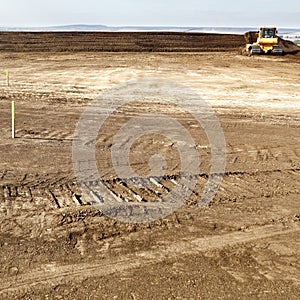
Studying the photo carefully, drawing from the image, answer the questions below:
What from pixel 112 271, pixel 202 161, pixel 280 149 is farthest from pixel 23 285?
pixel 280 149

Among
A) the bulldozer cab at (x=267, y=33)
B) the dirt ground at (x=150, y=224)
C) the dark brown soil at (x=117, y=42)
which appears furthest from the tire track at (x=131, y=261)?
the dark brown soil at (x=117, y=42)

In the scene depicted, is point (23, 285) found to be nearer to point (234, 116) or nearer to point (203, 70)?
point (234, 116)

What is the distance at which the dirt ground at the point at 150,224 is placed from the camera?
5.43 metres

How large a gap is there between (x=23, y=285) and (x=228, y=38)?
39.5 metres

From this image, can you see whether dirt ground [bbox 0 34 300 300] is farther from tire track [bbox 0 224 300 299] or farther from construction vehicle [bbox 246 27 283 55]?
construction vehicle [bbox 246 27 283 55]

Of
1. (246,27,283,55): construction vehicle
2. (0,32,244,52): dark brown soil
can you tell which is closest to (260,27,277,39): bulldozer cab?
(246,27,283,55): construction vehicle

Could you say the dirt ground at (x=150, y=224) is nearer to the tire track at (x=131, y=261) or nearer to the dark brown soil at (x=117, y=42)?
the tire track at (x=131, y=261)

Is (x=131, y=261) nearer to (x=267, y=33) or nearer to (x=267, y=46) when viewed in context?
(x=267, y=46)

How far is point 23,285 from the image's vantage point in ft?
17.3

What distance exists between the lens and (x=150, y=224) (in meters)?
6.89

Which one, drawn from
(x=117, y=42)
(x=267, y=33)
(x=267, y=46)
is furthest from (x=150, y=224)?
(x=117, y=42)

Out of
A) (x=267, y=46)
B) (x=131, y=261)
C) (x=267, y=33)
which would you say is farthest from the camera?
(x=267, y=33)

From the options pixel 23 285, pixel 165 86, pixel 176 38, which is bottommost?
pixel 23 285

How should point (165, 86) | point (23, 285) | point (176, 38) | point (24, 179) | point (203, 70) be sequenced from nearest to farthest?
point (23, 285), point (24, 179), point (165, 86), point (203, 70), point (176, 38)
